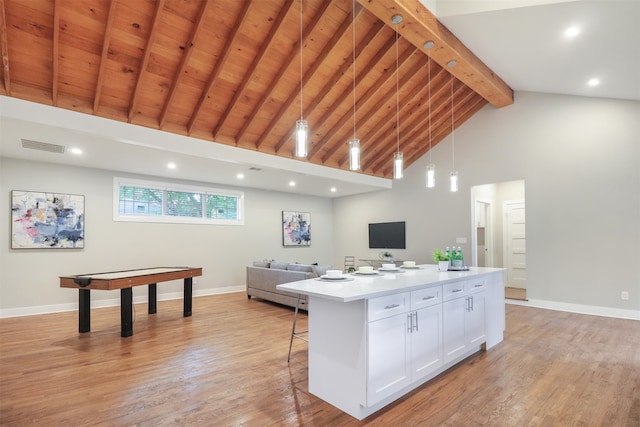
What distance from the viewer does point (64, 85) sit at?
12.7 ft

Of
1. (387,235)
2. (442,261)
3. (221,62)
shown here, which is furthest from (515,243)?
(221,62)

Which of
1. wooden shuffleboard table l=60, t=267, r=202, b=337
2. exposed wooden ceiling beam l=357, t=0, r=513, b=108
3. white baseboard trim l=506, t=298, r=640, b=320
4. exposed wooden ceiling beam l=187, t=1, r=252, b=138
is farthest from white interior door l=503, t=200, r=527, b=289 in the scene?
wooden shuffleboard table l=60, t=267, r=202, b=337

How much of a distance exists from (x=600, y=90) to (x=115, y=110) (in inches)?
272

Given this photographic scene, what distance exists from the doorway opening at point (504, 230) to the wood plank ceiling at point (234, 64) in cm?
240

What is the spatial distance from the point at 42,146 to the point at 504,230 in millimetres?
8887

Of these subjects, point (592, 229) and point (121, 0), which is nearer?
point (121, 0)

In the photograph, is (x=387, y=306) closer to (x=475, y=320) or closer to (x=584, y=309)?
(x=475, y=320)

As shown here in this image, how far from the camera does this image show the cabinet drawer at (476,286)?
10.8 ft

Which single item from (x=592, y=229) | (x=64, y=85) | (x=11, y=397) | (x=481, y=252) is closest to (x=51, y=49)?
(x=64, y=85)

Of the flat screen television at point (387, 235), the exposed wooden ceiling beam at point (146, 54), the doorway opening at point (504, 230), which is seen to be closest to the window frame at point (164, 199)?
the exposed wooden ceiling beam at point (146, 54)

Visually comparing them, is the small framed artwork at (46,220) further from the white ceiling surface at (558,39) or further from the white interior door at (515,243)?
the white interior door at (515,243)

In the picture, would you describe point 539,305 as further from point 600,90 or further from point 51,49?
point 51,49

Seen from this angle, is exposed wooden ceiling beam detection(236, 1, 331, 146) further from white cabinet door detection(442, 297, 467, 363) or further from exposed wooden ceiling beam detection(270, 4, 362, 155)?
white cabinet door detection(442, 297, 467, 363)

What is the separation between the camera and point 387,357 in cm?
234
